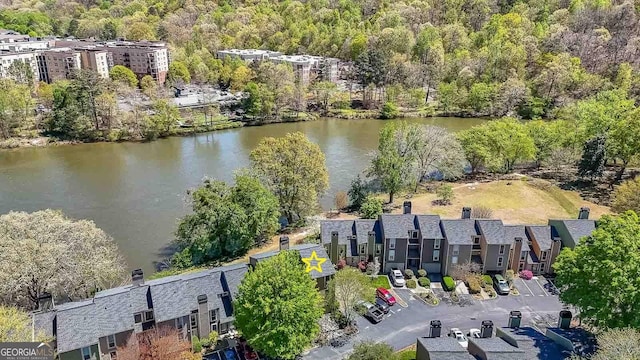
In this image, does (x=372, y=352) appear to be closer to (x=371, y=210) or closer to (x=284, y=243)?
(x=284, y=243)

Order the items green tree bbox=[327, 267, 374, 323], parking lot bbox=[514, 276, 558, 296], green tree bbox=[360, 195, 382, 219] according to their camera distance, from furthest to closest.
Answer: green tree bbox=[360, 195, 382, 219], parking lot bbox=[514, 276, 558, 296], green tree bbox=[327, 267, 374, 323]

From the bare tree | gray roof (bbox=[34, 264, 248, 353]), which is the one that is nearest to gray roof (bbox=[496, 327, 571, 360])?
gray roof (bbox=[34, 264, 248, 353])

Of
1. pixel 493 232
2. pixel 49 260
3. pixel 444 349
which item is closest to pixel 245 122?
pixel 49 260

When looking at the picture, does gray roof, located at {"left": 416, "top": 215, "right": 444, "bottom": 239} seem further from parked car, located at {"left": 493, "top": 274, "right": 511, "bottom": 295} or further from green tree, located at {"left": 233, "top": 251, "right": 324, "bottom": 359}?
green tree, located at {"left": 233, "top": 251, "right": 324, "bottom": 359}

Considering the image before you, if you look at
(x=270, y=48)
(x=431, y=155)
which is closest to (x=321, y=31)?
(x=270, y=48)

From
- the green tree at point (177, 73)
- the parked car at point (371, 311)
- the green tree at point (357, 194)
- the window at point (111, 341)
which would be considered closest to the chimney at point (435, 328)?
the parked car at point (371, 311)

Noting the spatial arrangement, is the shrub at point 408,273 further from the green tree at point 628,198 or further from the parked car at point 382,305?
the green tree at point 628,198

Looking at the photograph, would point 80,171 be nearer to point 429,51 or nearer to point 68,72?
point 68,72
